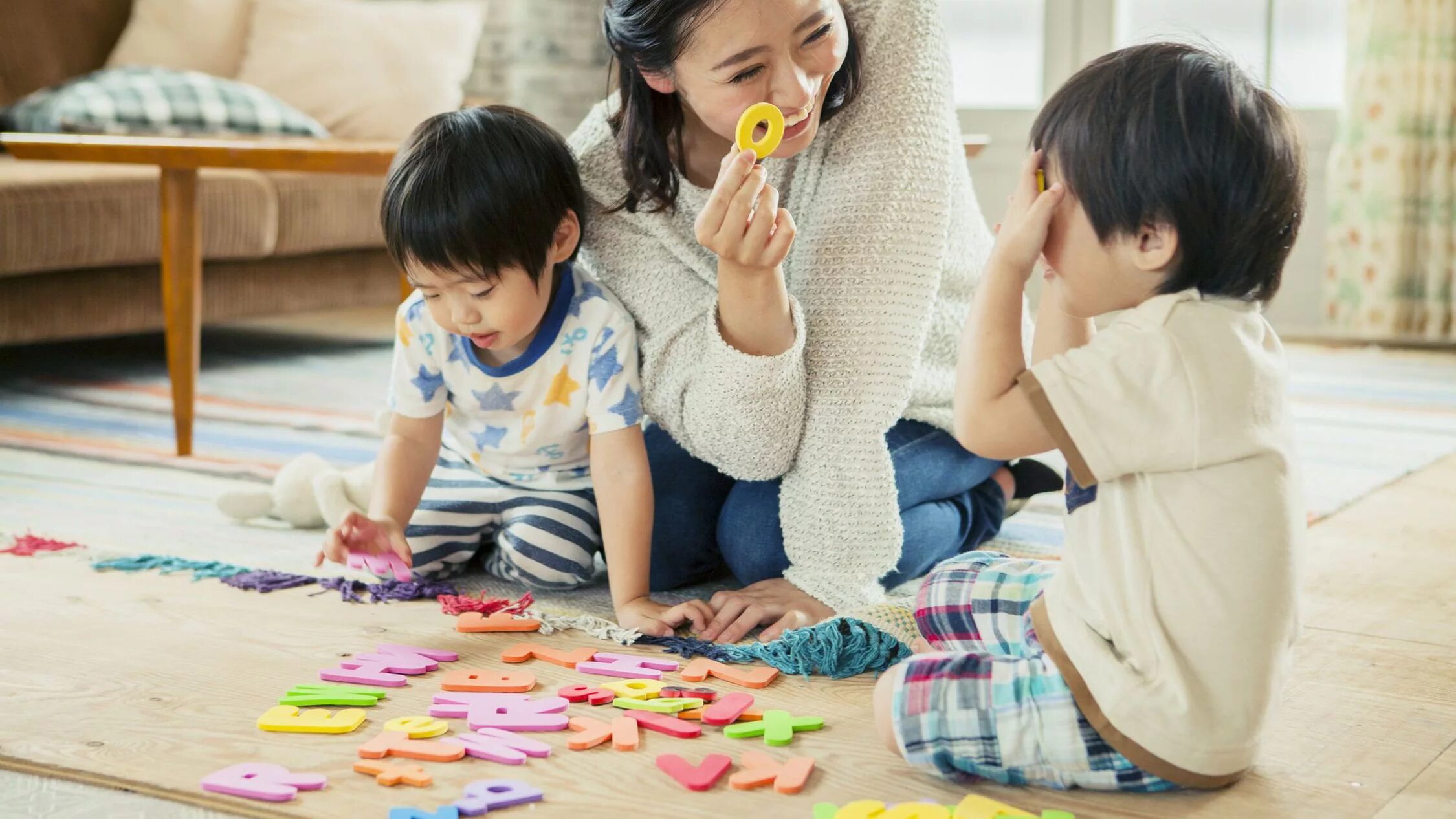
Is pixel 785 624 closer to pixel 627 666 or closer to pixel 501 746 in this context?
pixel 627 666

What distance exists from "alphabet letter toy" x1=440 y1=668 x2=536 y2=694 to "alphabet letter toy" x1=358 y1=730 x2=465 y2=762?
12 cm

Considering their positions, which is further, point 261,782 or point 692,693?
point 692,693

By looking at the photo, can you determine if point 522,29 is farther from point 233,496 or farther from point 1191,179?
point 1191,179

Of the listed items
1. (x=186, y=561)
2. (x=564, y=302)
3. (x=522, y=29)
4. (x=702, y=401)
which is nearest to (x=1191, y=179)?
(x=702, y=401)

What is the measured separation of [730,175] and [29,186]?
163 cm

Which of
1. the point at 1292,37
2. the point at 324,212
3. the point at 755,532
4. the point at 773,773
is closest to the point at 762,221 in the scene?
the point at 755,532

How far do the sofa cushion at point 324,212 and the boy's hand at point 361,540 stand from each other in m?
1.48

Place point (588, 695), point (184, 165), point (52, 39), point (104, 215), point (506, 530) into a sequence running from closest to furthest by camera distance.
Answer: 1. point (588, 695)
2. point (506, 530)
3. point (184, 165)
4. point (104, 215)
5. point (52, 39)

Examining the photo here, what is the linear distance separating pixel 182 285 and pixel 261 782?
1190 millimetres

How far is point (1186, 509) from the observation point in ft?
2.83

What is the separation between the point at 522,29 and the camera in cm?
390

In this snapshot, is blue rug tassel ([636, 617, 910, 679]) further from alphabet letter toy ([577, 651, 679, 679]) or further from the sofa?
the sofa

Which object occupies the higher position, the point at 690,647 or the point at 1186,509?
the point at 1186,509

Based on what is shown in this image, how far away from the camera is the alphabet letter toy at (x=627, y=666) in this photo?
112 centimetres
